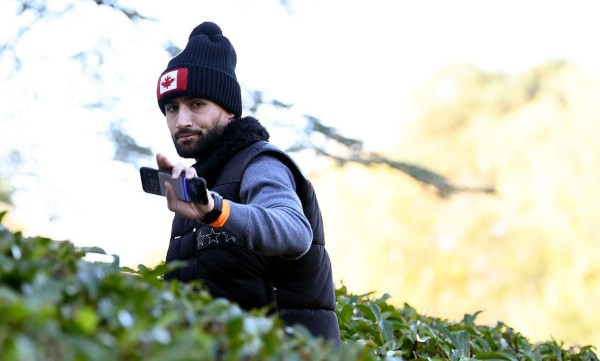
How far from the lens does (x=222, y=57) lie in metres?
3.98

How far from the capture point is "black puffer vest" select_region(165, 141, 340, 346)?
321 centimetres

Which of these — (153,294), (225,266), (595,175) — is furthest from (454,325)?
(595,175)

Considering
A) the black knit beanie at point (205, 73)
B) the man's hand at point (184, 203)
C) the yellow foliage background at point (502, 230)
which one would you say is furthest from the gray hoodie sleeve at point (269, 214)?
the yellow foliage background at point (502, 230)

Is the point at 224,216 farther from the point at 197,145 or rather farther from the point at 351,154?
the point at 351,154

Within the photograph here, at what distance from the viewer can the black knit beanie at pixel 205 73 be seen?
371 cm

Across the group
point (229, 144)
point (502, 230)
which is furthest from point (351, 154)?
point (502, 230)

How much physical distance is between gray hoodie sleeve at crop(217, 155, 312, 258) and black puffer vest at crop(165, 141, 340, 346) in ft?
0.24

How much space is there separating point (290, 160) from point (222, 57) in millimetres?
831

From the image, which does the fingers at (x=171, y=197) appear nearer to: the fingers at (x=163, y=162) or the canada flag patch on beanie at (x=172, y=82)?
the fingers at (x=163, y=162)

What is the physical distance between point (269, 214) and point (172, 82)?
3.39 ft

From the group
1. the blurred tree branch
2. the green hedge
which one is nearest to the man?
→ the green hedge

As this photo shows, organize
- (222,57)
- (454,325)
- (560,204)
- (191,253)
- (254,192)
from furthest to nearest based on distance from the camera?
(560,204) < (454,325) < (222,57) < (191,253) < (254,192)

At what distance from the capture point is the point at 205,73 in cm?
376

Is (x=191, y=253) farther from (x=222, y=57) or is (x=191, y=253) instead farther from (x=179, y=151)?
(x=222, y=57)
